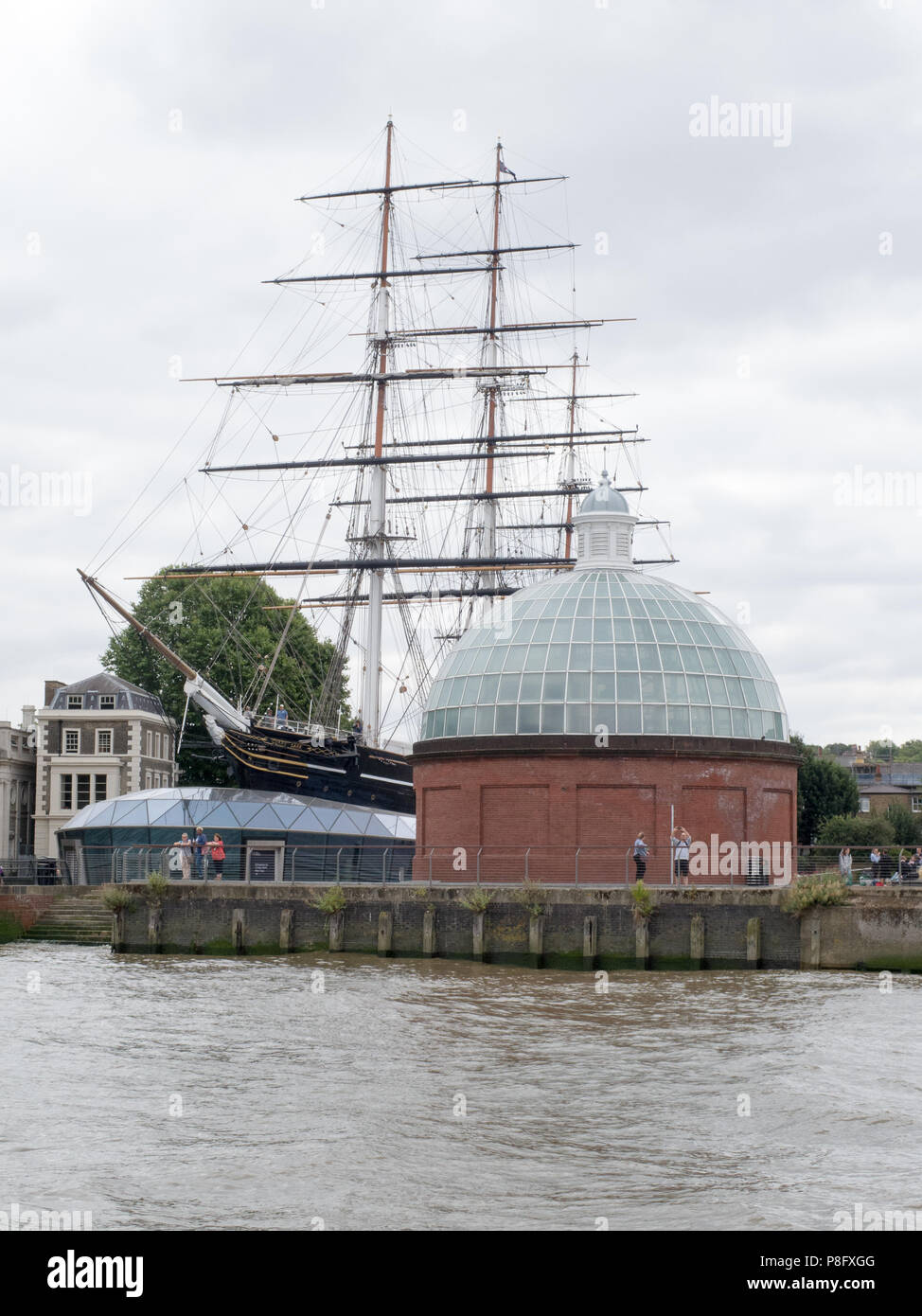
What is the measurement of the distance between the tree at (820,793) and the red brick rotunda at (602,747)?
36336 millimetres

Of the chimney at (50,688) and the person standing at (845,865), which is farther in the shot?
the chimney at (50,688)

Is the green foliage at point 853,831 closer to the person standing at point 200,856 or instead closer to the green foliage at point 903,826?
the green foliage at point 903,826

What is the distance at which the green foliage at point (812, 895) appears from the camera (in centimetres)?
3222

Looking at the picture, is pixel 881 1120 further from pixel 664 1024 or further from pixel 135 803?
pixel 135 803

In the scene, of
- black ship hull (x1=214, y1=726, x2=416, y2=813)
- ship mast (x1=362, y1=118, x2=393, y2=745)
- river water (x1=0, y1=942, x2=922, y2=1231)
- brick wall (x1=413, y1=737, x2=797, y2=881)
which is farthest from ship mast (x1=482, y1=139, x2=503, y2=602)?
river water (x1=0, y1=942, x2=922, y2=1231)

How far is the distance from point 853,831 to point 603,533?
125 feet

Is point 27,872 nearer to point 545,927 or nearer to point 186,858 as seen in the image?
point 186,858

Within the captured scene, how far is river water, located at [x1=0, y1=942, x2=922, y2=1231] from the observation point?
Result: 13297 millimetres

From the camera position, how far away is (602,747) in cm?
4012

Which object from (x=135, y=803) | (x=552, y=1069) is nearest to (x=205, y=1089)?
(x=552, y=1069)

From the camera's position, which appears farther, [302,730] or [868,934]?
[302,730]

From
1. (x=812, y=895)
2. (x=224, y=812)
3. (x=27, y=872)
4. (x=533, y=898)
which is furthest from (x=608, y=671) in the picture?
(x=27, y=872)

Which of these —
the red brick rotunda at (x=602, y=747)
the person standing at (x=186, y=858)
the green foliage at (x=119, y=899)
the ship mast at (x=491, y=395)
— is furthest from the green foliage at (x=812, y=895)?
the ship mast at (x=491, y=395)

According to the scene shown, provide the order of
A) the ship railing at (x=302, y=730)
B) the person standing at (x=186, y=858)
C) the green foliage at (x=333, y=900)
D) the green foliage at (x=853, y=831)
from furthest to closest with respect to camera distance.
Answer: the green foliage at (x=853, y=831) → the ship railing at (x=302, y=730) → the person standing at (x=186, y=858) → the green foliage at (x=333, y=900)
